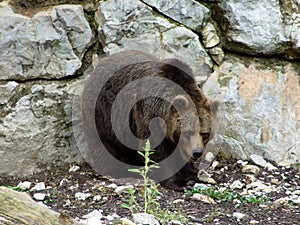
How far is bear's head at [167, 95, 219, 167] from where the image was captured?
17.8ft

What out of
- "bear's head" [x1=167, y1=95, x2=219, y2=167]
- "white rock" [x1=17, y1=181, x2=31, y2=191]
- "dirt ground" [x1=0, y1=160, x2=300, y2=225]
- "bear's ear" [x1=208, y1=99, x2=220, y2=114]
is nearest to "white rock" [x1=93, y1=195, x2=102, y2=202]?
Answer: "dirt ground" [x1=0, y1=160, x2=300, y2=225]

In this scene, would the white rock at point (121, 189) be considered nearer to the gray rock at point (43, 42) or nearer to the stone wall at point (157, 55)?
the stone wall at point (157, 55)

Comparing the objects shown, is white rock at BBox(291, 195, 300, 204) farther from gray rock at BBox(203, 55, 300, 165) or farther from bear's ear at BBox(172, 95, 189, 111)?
bear's ear at BBox(172, 95, 189, 111)

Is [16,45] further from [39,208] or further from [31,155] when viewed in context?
[39,208]

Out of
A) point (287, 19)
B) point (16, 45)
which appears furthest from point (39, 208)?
point (287, 19)

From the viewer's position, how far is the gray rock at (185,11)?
621cm

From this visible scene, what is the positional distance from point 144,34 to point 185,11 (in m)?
0.52

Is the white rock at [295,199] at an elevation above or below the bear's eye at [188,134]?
below

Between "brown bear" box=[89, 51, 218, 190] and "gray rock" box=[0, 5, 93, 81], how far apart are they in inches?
14.2

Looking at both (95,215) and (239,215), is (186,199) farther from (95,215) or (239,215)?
(95,215)

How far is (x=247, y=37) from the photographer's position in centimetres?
624

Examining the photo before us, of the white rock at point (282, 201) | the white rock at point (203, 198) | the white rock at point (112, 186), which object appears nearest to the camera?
the white rock at point (282, 201)

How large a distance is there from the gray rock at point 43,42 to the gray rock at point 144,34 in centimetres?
23

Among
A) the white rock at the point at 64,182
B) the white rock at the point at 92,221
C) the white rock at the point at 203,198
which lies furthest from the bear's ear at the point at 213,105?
the white rock at the point at 92,221
